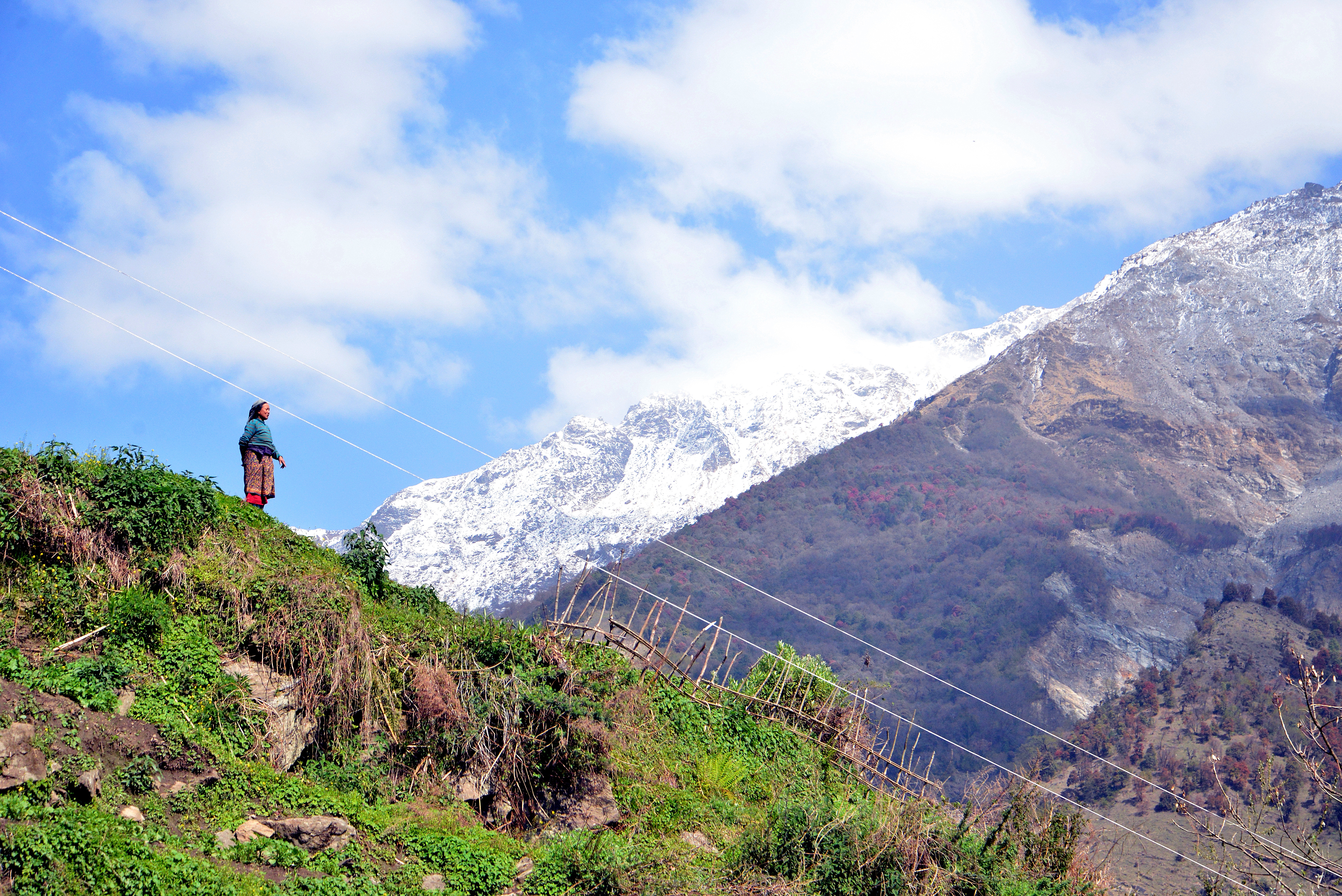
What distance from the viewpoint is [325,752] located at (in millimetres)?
9383

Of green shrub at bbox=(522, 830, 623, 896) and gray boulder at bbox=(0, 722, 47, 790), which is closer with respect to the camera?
gray boulder at bbox=(0, 722, 47, 790)

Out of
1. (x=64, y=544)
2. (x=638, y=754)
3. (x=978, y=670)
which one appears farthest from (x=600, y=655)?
(x=978, y=670)

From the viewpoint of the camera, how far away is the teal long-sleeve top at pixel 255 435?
1255 centimetres

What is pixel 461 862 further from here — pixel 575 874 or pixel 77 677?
pixel 77 677

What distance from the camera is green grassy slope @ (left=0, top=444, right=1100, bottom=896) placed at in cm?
750

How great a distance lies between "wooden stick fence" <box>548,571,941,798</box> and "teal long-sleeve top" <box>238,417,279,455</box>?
4.50m

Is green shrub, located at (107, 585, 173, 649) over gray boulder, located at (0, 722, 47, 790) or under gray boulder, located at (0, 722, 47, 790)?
over

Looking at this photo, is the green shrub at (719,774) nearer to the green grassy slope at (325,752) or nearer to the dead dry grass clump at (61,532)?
the green grassy slope at (325,752)

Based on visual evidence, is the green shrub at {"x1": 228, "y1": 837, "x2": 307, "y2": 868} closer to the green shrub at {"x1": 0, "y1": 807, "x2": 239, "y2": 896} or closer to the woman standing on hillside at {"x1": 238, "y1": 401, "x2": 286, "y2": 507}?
the green shrub at {"x1": 0, "y1": 807, "x2": 239, "y2": 896}

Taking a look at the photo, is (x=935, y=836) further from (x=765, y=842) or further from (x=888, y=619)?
(x=888, y=619)

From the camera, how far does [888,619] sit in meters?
121

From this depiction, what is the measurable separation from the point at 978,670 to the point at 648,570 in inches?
1559

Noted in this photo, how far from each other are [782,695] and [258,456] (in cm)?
862

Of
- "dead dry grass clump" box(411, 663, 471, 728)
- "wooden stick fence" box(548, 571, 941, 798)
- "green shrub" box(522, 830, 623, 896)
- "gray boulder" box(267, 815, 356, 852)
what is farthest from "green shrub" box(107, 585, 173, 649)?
"wooden stick fence" box(548, 571, 941, 798)
